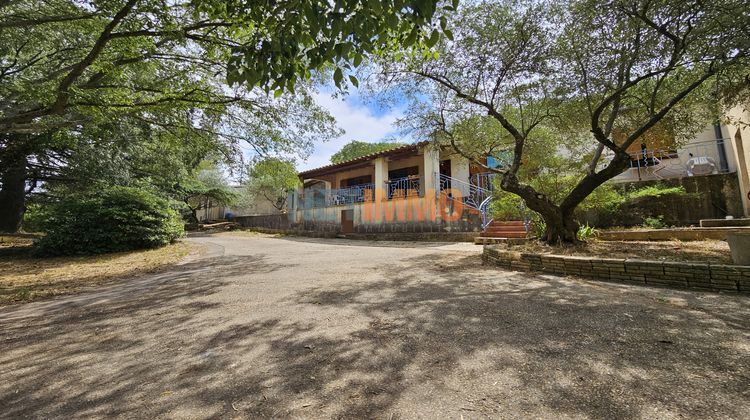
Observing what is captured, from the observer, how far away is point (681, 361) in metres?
2.05

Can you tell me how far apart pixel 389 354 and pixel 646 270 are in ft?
13.5

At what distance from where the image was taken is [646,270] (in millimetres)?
4262

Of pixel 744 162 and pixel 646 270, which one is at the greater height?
pixel 744 162

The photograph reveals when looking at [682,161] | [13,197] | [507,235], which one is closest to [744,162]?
[682,161]

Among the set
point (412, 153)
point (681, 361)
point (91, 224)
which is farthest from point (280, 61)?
point (412, 153)

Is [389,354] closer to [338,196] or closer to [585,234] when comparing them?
[585,234]

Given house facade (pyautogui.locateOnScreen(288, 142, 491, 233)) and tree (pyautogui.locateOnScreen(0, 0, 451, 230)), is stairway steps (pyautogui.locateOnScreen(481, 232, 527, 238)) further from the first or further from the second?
tree (pyautogui.locateOnScreen(0, 0, 451, 230))

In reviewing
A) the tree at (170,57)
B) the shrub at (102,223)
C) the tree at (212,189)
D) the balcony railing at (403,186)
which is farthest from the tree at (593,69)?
the tree at (212,189)

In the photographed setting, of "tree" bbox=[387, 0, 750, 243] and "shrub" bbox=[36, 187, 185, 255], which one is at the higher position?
"tree" bbox=[387, 0, 750, 243]

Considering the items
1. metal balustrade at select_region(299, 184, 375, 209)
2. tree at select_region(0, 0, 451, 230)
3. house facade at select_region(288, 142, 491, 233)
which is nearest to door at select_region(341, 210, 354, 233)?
house facade at select_region(288, 142, 491, 233)

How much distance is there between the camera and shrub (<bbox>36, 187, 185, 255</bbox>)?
8852 millimetres

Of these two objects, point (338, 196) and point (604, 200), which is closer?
point (604, 200)

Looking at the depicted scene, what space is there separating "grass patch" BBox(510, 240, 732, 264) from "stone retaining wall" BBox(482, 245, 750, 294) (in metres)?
0.56

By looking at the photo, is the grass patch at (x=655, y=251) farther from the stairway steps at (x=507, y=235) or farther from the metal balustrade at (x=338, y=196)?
the metal balustrade at (x=338, y=196)
